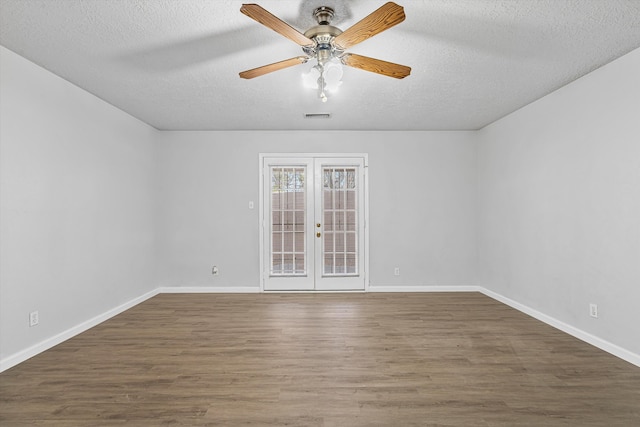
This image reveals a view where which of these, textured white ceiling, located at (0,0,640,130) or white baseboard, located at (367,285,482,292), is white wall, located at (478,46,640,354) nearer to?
textured white ceiling, located at (0,0,640,130)

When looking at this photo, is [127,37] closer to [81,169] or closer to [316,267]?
[81,169]

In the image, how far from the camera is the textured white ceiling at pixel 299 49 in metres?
2.04

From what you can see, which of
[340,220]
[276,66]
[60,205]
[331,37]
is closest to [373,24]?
[331,37]

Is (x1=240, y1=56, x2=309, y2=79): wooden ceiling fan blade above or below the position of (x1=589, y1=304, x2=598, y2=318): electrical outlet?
above

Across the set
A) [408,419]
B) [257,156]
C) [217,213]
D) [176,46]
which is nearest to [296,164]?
[257,156]

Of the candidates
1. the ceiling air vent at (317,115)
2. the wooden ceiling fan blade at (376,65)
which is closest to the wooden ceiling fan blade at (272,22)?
the wooden ceiling fan blade at (376,65)

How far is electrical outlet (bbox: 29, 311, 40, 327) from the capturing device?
9.01ft

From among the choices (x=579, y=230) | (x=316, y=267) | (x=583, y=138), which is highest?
(x=583, y=138)

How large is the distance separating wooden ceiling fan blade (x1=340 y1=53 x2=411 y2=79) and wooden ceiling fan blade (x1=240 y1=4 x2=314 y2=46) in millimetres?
310

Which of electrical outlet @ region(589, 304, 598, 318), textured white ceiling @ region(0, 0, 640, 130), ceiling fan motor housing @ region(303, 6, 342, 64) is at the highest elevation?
textured white ceiling @ region(0, 0, 640, 130)

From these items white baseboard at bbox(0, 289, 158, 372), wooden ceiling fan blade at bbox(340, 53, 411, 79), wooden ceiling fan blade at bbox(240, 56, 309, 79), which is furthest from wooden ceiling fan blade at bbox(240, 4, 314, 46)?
white baseboard at bbox(0, 289, 158, 372)

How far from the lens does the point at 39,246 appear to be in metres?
2.84

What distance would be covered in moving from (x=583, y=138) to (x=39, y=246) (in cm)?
518

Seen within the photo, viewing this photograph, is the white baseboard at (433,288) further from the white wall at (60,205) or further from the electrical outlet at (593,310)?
the white wall at (60,205)
